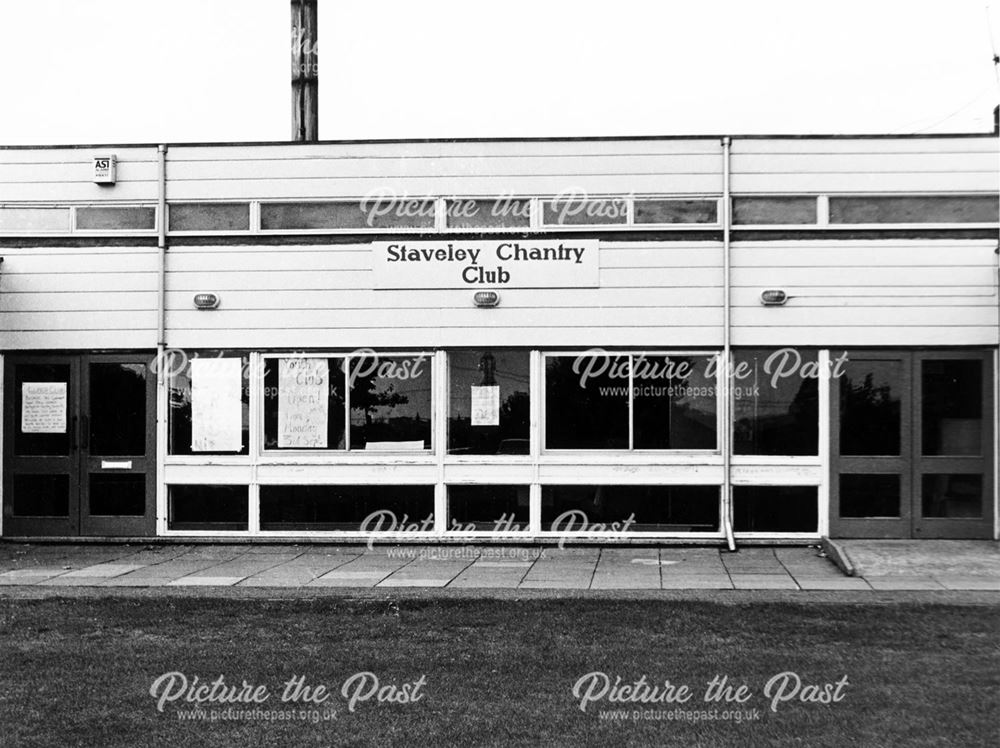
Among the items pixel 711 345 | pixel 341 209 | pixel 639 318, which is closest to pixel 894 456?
pixel 711 345

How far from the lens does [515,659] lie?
27.8 feet

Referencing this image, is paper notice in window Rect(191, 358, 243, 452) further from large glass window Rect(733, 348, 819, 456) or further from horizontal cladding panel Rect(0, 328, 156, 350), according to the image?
large glass window Rect(733, 348, 819, 456)

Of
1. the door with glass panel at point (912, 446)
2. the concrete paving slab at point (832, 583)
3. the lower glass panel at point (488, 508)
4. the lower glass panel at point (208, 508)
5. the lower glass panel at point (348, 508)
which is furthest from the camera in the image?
the lower glass panel at point (208, 508)

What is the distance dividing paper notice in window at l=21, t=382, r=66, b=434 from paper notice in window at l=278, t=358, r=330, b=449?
2837 millimetres

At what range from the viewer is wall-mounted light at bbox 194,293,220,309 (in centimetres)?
1537

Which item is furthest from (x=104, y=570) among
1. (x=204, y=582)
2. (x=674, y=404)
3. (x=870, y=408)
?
(x=870, y=408)

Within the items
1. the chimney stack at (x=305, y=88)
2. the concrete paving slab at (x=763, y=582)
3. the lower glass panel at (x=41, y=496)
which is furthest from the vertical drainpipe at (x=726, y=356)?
the lower glass panel at (x=41, y=496)

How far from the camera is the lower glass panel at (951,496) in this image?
14578 millimetres

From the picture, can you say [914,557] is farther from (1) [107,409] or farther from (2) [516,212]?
(1) [107,409]

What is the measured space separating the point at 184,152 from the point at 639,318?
6.15 meters

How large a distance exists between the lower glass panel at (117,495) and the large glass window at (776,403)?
750 centimetres

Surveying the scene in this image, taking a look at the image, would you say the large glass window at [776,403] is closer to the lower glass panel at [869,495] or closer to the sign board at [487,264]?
the lower glass panel at [869,495]

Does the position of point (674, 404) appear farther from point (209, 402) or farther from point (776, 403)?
point (209, 402)

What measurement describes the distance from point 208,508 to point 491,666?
26.5 feet
